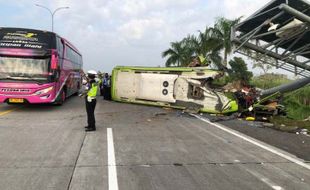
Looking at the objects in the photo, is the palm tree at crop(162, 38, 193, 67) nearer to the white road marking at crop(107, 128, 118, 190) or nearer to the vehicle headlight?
the vehicle headlight

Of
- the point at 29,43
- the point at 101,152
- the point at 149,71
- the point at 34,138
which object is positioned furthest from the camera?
the point at 149,71

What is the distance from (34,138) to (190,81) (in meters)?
8.79

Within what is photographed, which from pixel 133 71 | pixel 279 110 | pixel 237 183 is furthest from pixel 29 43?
pixel 237 183

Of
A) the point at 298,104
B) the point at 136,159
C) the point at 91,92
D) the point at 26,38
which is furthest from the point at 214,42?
the point at 136,159

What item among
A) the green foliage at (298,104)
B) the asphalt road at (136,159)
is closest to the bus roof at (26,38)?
the asphalt road at (136,159)

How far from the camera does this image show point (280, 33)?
19.5 meters

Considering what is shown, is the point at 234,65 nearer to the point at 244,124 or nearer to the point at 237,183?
the point at 244,124

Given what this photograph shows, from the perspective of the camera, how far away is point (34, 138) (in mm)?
9922

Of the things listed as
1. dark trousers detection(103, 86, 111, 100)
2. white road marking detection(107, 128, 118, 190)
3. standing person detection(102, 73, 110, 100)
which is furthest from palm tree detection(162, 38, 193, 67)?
white road marking detection(107, 128, 118, 190)

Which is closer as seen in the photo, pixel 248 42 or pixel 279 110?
pixel 279 110

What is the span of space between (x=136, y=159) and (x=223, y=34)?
36.3 m

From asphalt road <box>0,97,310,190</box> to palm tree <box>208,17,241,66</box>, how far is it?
30.0 m

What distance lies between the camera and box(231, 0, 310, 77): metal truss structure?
57.3ft

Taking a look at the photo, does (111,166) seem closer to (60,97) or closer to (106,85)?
(60,97)
